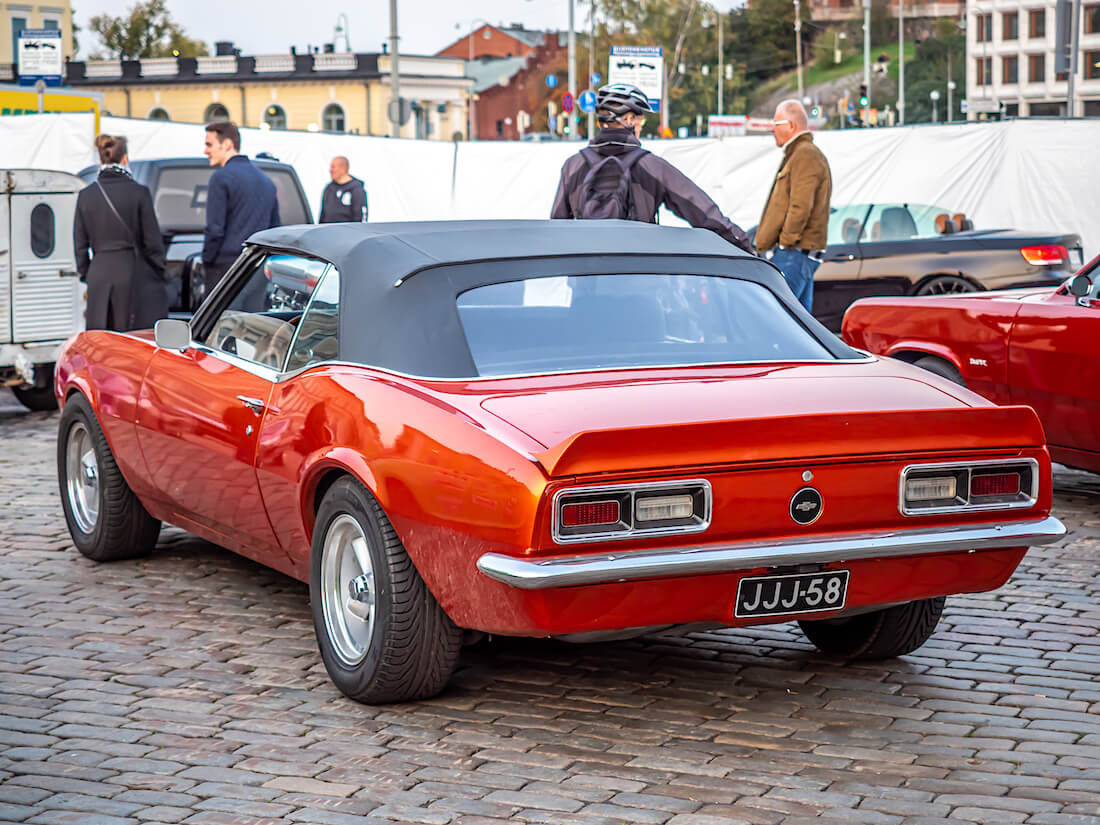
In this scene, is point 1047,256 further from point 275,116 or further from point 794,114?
point 275,116

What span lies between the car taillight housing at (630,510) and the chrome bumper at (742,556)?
6 cm

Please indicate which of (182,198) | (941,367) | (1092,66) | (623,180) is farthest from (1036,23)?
(623,180)

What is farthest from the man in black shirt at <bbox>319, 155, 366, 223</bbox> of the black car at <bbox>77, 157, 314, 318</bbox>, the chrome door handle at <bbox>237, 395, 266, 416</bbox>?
the chrome door handle at <bbox>237, 395, 266, 416</bbox>

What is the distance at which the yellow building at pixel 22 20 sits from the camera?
83812 mm

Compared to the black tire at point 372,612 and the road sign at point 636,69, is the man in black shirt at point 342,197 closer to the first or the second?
the road sign at point 636,69

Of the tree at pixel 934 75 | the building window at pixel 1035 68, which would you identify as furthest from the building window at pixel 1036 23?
the tree at pixel 934 75

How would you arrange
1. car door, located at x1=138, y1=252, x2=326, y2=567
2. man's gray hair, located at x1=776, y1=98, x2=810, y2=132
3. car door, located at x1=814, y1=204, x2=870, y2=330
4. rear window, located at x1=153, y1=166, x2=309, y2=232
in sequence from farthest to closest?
1. car door, located at x1=814, y1=204, x2=870, y2=330
2. rear window, located at x1=153, y1=166, x2=309, y2=232
3. man's gray hair, located at x1=776, y1=98, x2=810, y2=132
4. car door, located at x1=138, y1=252, x2=326, y2=567

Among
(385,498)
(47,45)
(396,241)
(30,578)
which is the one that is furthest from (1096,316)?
(47,45)

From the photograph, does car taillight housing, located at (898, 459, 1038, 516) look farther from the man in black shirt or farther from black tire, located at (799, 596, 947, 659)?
the man in black shirt

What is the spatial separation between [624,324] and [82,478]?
3198 millimetres

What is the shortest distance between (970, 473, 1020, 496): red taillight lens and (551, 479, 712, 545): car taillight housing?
880mm

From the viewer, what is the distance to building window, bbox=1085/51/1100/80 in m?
107

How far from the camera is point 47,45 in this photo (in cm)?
2473

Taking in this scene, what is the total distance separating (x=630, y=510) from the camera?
4301 mm
